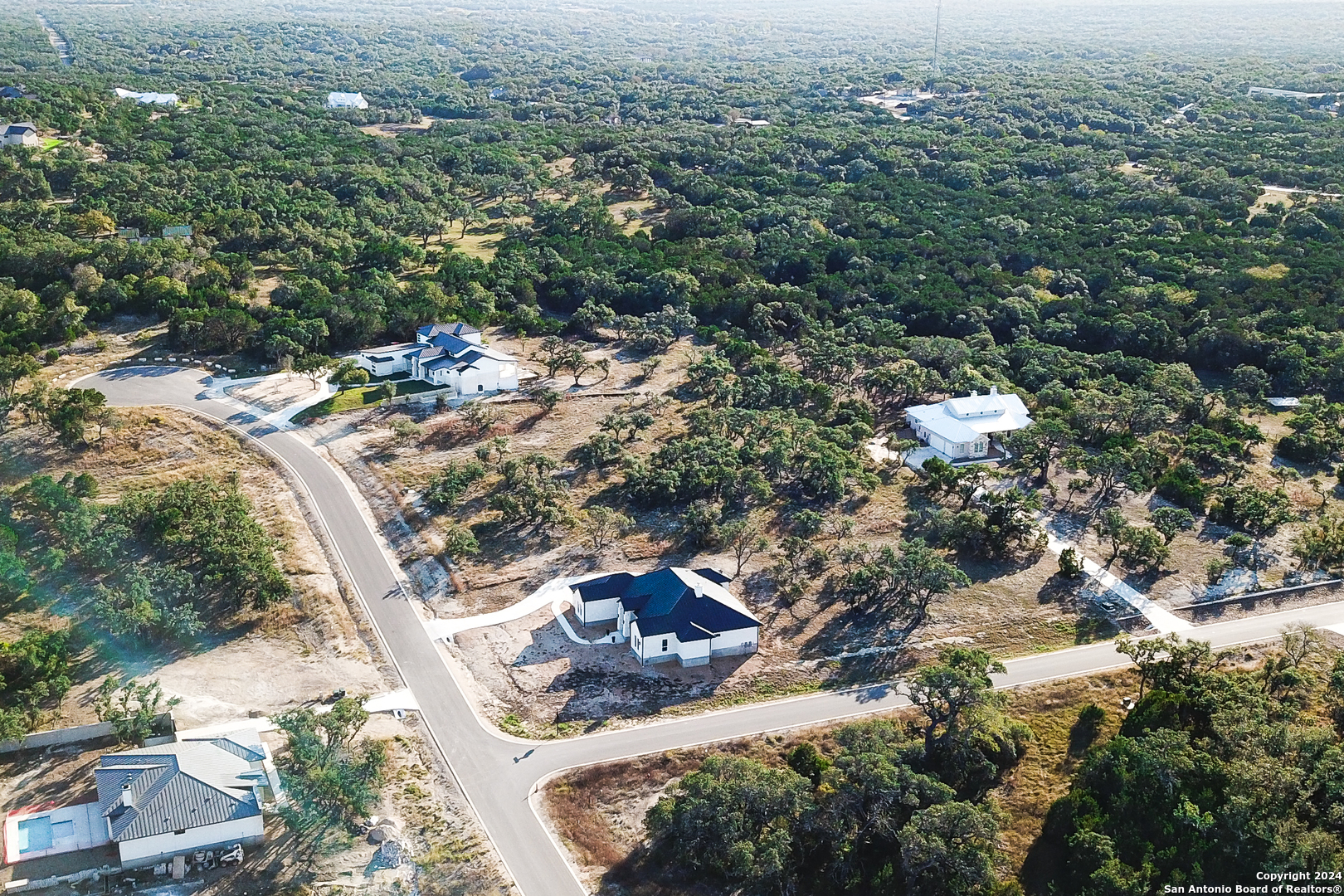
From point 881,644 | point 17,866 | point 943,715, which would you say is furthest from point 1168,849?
point 17,866

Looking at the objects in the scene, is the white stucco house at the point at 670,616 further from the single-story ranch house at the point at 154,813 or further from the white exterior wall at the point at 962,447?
the white exterior wall at the point at 962,447

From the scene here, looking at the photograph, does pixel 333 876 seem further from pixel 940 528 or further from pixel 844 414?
pixel 844 414

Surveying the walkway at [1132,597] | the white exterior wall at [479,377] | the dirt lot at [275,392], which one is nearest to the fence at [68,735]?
the dirt lot at [275,392]

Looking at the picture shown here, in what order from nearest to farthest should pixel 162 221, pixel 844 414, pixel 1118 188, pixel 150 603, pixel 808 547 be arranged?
pixel 150 603, pixel 808 547, pixel 844 414, pixel 162 221, pixel 1118 188

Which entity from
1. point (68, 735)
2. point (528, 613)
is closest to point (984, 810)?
point (528, 613)

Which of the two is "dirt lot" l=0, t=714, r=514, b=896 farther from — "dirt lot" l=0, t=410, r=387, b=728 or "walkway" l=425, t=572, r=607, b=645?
"walkway" l=425, t=572, r=607, b=645
